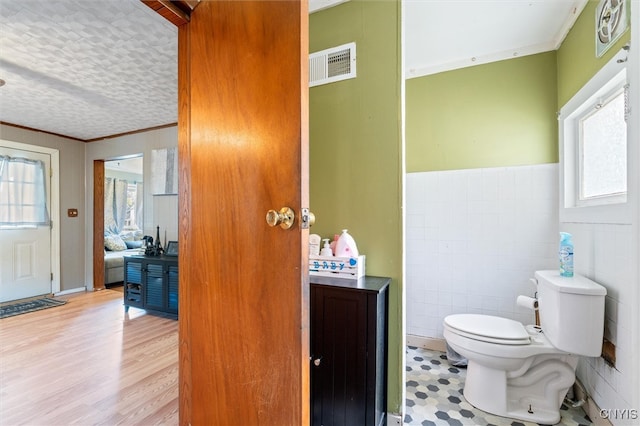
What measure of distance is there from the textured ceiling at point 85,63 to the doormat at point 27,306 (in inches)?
85.6

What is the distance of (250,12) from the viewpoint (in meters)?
0.88

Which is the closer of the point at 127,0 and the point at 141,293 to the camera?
the point at 127,0

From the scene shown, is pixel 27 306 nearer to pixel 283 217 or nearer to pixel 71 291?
pixel 71 291

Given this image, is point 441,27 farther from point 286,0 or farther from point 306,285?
point 306,285

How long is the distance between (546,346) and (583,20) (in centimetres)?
188

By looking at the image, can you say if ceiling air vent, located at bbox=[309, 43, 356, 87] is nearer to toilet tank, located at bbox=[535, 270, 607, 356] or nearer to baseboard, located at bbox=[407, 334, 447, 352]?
toilet tank, located at bbox=[535, 270, 607, 356]

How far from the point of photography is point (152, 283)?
10.6ft

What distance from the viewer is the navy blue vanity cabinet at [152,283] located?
3104mm

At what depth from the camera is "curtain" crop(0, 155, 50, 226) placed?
11.7ft

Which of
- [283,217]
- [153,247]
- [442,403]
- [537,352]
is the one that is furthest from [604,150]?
[153,247]

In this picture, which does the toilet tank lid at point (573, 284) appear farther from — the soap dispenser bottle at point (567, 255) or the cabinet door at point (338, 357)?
the cabinet door at point (338, 357)

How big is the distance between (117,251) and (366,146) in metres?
5.43

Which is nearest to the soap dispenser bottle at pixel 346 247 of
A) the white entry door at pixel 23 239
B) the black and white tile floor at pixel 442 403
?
the black and white tile floor at pixel 442 403

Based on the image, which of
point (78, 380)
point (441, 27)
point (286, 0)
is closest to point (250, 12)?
point (286, 0)
